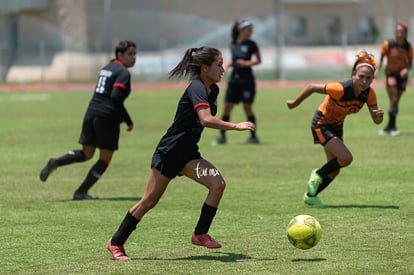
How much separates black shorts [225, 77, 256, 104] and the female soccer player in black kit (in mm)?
7394

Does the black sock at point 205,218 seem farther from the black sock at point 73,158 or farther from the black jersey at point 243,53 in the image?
the black jersey at point 243,53

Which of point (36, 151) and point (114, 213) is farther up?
point (114, 213)

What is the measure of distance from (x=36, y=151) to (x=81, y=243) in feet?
31.7

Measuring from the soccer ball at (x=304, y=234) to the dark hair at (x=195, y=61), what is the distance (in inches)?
65.8

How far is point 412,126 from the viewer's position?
22750 millimetres

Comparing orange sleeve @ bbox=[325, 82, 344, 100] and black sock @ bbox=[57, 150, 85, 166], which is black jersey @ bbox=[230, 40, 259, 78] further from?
orange sleeve @ bbox=[325, 82, 344, 100]

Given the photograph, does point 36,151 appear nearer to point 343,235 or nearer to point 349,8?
point 343,235

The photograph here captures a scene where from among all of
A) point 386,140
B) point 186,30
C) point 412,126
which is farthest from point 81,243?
point 186,30

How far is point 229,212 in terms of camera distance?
11.5m

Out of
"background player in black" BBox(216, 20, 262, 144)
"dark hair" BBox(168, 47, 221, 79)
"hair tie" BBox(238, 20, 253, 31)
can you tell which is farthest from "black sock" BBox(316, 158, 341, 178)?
"hair tie" BBox(238, 20, 253, 31)

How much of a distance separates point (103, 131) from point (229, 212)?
88.7 inches

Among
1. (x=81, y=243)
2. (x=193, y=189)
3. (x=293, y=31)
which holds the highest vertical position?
(x=81, y=243)

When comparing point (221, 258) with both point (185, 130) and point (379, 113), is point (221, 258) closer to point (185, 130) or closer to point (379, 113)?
point (185, 130)

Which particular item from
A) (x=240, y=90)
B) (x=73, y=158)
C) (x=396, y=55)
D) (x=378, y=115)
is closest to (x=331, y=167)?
(x=378, y=115)
